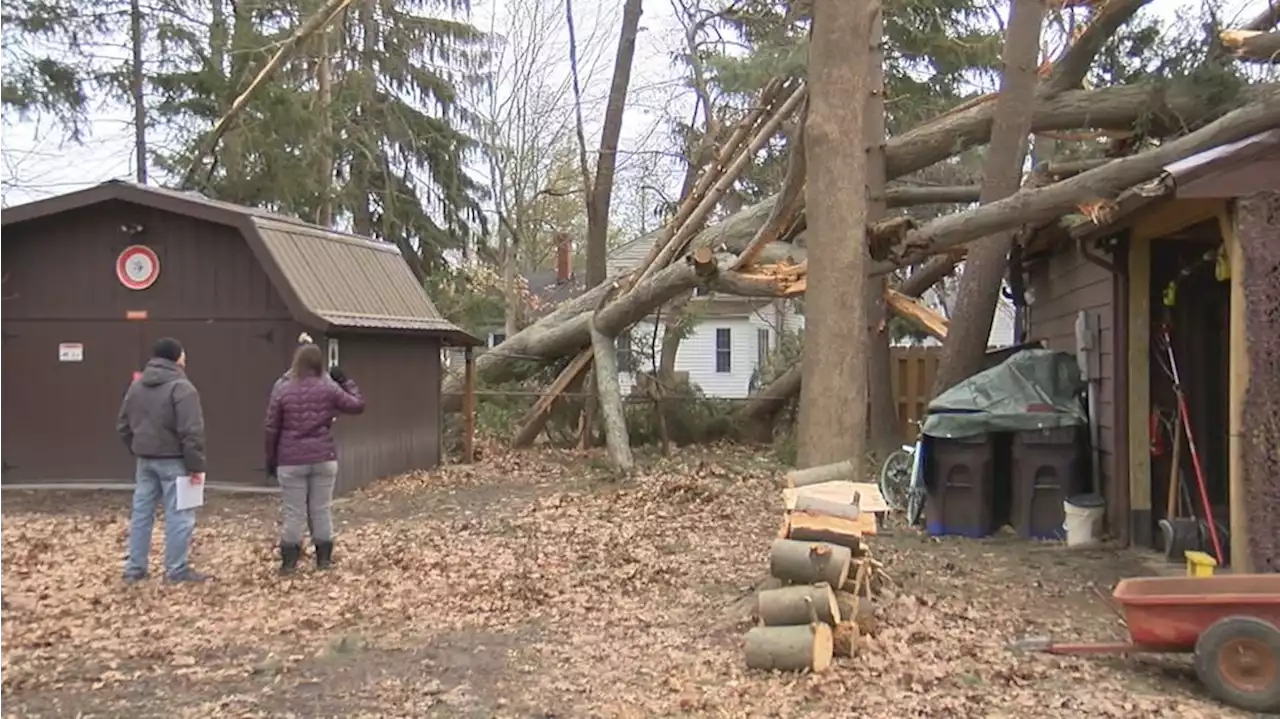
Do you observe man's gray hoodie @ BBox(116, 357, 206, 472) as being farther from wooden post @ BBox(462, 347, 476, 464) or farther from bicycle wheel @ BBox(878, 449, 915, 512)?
wooden post @ BBox(462, 347, 476, 464)

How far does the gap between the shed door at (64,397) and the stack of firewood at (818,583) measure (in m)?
8.97

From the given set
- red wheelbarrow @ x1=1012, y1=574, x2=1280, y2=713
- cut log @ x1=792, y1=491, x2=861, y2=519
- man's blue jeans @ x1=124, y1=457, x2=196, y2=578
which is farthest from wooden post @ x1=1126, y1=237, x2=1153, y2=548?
man's blue jeans @ x1=124, y1=457, x2=196, y2=578

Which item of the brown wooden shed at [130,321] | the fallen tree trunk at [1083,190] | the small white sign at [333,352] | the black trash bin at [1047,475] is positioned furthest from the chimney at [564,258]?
the fallen tree trunk at [1083,190]

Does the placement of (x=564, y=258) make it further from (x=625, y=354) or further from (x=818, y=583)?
(x=818, y=583)

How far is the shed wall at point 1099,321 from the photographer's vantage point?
10.3 m

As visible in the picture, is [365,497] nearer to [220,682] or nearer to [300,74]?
[220,682]

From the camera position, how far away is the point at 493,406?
19844 millimetres

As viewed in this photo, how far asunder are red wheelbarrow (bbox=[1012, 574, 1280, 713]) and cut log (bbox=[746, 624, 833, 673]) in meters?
1.37

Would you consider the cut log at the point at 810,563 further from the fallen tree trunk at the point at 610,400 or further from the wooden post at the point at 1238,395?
the fallen tree trunk at the point at 610,400

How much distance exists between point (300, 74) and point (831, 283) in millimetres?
16226

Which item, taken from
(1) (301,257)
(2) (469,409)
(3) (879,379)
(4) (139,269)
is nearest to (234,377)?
(1) (301,257)

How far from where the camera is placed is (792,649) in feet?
20.3

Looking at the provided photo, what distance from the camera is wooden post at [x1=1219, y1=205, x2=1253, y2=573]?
24.1ft

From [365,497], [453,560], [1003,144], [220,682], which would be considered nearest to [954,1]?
[1003,144]
